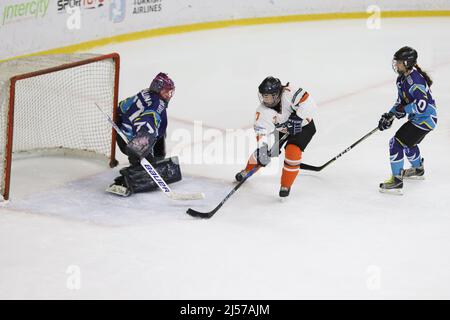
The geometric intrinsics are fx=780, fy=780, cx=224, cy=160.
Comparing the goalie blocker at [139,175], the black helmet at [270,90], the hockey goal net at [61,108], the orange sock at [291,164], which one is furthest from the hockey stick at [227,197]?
the hockey goal net at [61,108]

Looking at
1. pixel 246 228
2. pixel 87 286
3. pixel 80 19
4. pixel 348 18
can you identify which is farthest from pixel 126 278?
pixel 348 18

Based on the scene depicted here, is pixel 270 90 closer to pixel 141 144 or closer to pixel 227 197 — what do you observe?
pixel 227 197

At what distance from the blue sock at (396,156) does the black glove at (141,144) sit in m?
1.28

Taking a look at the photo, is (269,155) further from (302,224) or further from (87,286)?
(87,286)

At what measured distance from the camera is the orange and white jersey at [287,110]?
3.98 m

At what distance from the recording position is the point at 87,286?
2.96m

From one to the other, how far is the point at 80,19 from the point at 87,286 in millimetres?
4389

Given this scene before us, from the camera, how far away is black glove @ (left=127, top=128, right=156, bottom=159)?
3936mm

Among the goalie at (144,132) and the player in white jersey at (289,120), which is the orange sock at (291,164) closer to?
the player in white jersey at (289,120)

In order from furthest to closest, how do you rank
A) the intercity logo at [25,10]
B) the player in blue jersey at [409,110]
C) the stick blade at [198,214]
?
the intercity logo at [25,10] → the player in blue jersey at [409,110] → the stick blade at [198,214]

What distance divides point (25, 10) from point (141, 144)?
9.53 feet

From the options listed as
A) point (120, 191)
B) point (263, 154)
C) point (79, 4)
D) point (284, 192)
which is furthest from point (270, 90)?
point (79, 4)

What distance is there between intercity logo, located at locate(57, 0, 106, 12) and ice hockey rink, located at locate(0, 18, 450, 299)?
37.8 inches

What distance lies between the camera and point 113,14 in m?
7.32
